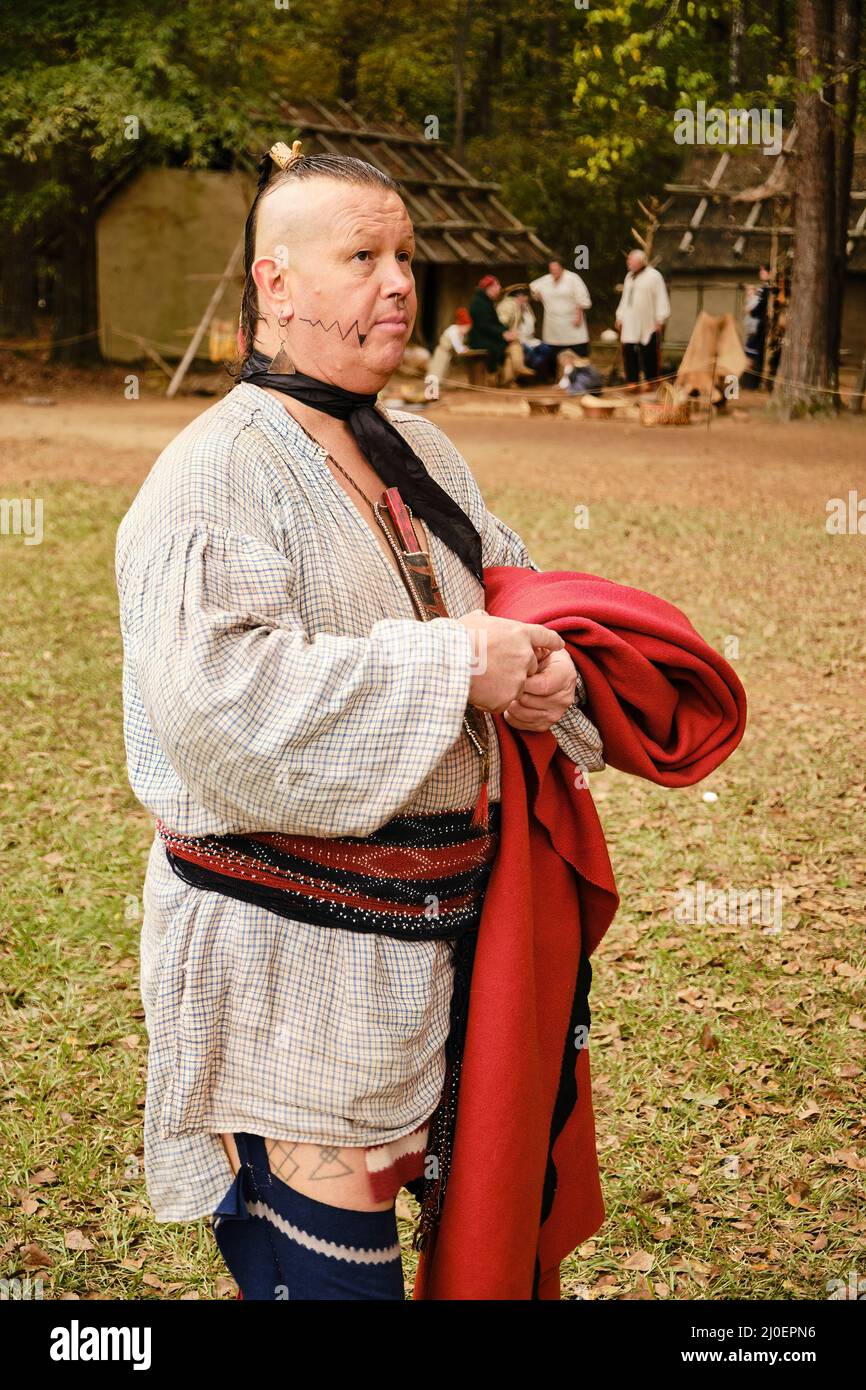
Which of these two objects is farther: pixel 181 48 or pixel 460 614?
pixel 181 48

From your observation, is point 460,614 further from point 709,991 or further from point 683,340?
point 683,340

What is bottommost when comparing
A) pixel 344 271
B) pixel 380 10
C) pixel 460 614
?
pixel 460 614

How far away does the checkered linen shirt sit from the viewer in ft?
5.69

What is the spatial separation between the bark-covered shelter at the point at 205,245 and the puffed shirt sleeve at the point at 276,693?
22.6m

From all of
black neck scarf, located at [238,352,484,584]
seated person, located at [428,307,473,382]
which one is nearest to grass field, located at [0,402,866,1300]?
black neck scarf, located at [238,352,484,584]

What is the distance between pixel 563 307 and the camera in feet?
71.8

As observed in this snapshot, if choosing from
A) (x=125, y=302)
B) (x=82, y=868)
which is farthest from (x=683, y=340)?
(x=82, y=868)

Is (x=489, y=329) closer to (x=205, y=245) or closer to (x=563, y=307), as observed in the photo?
(x=563, y=307)

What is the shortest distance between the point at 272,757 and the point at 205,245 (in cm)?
2423

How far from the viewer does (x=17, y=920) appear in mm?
5273

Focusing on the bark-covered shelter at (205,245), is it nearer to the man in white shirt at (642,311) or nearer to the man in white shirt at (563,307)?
the man in white shirt at (563,307)

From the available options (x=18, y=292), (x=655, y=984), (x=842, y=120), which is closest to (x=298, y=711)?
(x=655, y=984)

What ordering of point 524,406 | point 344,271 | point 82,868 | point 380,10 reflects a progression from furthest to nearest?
1. point 380,10
2. point 524,406
3. point 82,868
4. point 344,271

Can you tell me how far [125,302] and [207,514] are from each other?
79.9 ft
